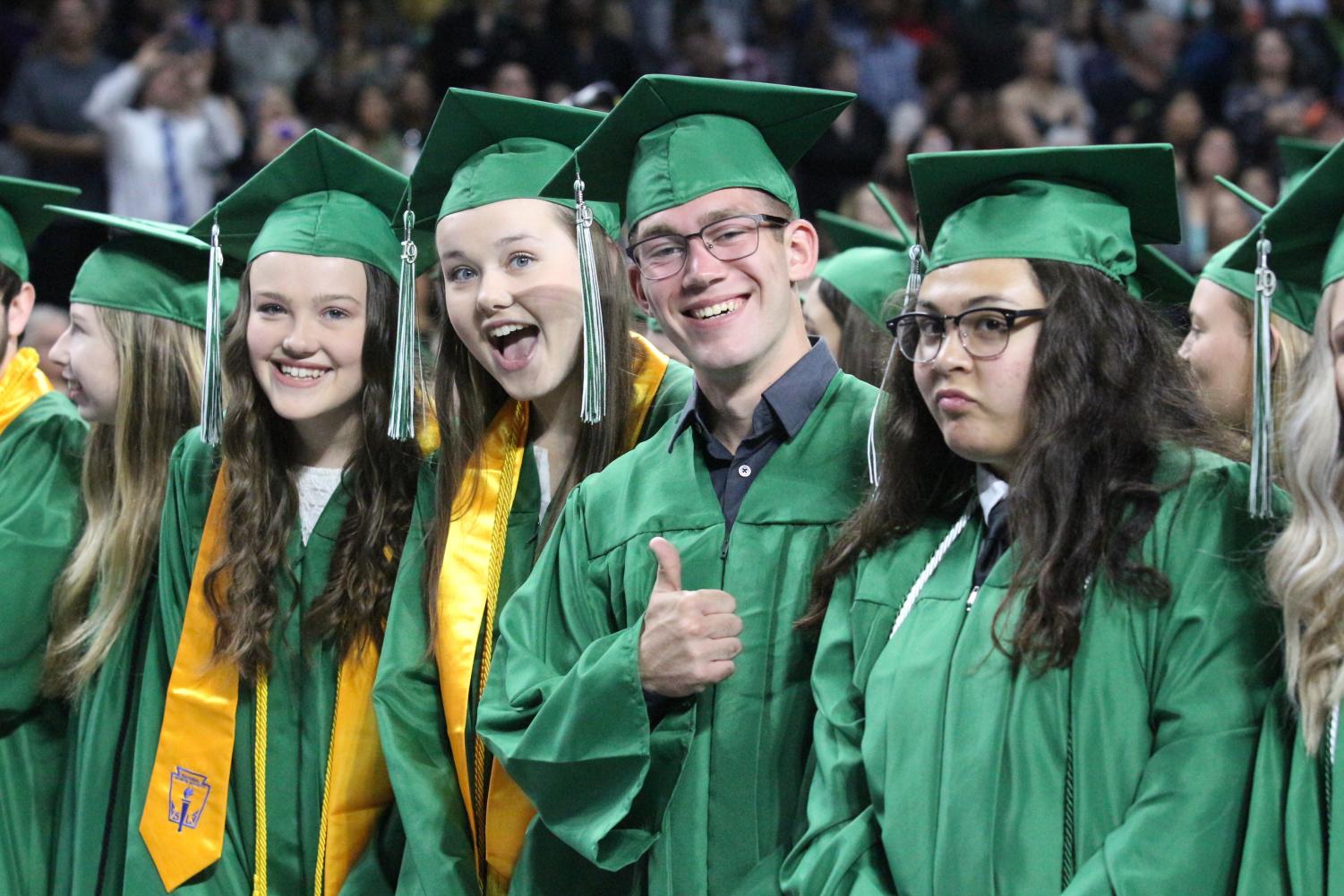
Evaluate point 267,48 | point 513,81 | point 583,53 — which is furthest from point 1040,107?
point 267,48

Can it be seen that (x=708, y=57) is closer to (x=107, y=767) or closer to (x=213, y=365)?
(x=213, y=365)

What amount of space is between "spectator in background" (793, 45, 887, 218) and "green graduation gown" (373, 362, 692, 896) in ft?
18.3

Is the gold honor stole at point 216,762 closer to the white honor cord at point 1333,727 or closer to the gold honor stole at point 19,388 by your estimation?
the gold honor stole at point 19,388

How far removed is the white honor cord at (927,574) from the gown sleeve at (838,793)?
0.25ft

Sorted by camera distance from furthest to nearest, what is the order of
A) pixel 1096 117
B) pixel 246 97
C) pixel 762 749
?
pixel 1096 117 → pixel 246 97 → pixel 762 749

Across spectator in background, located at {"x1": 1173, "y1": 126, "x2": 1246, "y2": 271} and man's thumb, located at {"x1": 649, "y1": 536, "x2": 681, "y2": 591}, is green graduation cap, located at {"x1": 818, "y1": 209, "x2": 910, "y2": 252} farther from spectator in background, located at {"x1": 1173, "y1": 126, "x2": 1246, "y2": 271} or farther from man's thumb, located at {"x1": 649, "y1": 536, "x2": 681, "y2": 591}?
spectator in background, located at {"x1": 1173, "y1": 126, "x2": 1246, "y2": 271}

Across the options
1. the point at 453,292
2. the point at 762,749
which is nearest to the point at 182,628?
the point at 453,292

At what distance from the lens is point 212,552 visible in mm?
3309

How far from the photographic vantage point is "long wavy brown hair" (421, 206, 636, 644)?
2965mm

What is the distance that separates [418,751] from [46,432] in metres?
1.36

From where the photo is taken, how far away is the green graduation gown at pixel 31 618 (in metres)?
3.54

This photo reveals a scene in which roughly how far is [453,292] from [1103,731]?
57.5 inches

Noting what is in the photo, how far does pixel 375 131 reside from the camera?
323 inches

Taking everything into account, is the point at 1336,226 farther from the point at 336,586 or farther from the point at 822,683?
the point at 336,586
